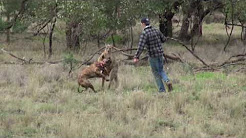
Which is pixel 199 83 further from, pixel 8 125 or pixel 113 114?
pixel 8 125

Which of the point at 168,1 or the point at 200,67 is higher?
the point at 168,1

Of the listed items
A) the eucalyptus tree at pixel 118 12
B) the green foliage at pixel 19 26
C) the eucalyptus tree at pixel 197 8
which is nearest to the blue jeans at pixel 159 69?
the eucalyptus tree at pixel 118 12

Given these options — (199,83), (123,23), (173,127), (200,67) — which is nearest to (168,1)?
(123,23)

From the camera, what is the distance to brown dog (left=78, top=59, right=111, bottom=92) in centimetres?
1100

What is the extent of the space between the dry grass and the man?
0.43 metres

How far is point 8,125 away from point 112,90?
162 inches

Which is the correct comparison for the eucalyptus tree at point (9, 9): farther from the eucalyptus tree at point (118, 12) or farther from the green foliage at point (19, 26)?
the eucalyptus tree at point (118, 12)

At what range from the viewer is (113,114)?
830cm

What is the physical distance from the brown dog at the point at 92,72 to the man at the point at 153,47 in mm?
1268

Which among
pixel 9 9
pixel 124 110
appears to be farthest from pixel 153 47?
pixel 9 9

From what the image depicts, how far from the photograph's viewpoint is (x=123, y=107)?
877cm

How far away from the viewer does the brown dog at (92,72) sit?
11000 millimetres

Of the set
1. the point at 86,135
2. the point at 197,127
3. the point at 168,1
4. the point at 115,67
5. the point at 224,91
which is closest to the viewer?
the point at 86,135

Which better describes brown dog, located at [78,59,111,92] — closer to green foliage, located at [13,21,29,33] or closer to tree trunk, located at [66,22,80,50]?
tree trunk, located at [66,22,80,50]
